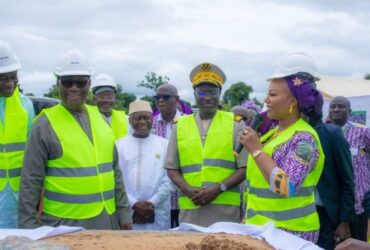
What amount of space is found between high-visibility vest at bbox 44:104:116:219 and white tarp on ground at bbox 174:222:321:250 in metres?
0.70

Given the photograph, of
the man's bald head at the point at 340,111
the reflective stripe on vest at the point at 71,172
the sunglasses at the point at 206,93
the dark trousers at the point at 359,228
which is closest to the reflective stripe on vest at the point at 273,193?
the reflective stripe on vest at the point at 71,172

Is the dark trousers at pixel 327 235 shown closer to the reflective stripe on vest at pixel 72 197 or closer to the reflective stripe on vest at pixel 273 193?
the reflective stripe on vest at pixel 273 193

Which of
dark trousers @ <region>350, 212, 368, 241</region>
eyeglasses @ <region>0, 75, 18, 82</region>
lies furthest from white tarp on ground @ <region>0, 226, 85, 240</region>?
dark trousers @ <region>350, 212, 368, 241</region>

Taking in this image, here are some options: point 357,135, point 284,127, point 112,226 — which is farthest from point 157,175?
point 357,135

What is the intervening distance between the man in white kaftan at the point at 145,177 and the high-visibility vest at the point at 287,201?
1928mm

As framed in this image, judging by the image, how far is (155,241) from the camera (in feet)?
9.43

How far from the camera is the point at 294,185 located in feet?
10.0

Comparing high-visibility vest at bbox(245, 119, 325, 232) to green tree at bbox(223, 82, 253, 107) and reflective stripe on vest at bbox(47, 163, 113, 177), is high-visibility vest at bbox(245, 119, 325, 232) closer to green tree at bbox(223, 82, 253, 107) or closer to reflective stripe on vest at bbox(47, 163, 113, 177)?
reflective stripe on vest at bbox(47, 163, 113, 177)

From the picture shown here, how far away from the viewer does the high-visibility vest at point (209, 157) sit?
4.40 meters

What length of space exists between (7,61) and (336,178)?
2855 mm

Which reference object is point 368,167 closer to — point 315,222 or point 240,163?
point 240,163

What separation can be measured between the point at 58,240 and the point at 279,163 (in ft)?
4.38

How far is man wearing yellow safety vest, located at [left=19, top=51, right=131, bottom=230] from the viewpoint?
3523mm

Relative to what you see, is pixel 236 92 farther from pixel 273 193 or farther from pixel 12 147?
pixel 273 193
